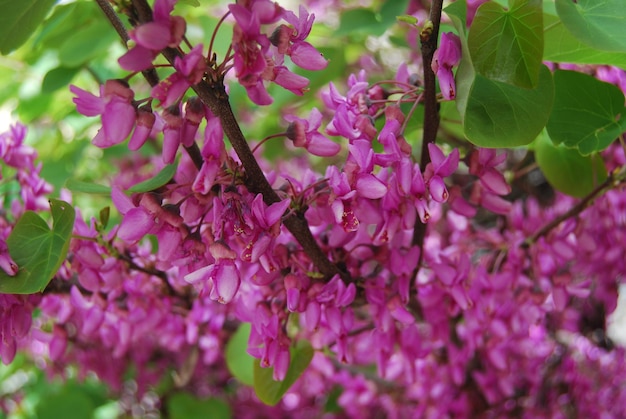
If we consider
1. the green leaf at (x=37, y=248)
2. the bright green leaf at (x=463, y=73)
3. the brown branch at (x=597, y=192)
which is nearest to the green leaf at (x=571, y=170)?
the brown branch at (x=597, y=192)

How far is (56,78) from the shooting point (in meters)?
1.43

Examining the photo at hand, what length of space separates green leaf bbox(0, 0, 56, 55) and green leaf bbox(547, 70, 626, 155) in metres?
0.72

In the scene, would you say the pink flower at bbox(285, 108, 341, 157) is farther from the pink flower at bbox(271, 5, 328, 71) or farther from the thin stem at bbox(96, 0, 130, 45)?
the thin stem at bbox(96, 0, 130, 45)

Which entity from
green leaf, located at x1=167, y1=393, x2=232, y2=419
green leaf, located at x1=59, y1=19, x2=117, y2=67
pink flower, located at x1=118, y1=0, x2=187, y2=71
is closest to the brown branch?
pink flower, located at x1=118, y1=0, x2=187, y2=71

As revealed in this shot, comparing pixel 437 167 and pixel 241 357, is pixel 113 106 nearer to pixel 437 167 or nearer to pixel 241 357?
pixel 437 167

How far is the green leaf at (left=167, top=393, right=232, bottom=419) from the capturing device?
2066 mm

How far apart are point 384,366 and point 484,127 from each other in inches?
20.1

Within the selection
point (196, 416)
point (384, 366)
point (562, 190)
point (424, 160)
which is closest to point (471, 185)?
point (424, 160)

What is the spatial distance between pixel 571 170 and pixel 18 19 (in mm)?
921

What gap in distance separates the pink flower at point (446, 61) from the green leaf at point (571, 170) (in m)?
0.45

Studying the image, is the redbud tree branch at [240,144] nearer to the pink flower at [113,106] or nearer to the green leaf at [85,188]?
the pink flower at [113,106]

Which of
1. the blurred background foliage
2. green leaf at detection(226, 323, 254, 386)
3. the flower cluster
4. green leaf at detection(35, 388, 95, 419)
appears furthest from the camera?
green leaf at detection(35, 388, 95, 419)

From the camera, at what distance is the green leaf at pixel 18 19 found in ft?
2.40

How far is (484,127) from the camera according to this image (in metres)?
0.79
